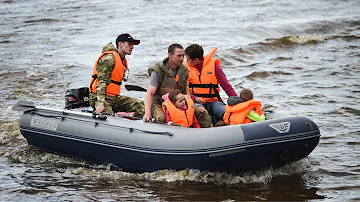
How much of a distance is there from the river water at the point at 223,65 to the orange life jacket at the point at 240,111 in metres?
Answer: 0.59

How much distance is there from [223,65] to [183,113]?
22.7 feet

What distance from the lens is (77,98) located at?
765 cm

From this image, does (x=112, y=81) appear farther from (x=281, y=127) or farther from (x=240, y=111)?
(x=281, y=127)

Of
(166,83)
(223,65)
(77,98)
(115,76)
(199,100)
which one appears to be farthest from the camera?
(223,65)

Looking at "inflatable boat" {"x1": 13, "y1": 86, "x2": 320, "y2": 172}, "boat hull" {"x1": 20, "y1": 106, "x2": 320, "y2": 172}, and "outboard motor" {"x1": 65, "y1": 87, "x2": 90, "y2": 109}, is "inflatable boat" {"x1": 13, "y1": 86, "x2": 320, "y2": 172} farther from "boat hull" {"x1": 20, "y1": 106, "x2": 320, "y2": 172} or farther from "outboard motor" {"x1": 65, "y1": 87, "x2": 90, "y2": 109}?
"outboard motor" {"x1": 65, "y1": 87, "x2": 90, "y2": 109}

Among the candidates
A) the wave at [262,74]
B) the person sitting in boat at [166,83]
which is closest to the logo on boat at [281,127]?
the person sitting in boat at [166,83]

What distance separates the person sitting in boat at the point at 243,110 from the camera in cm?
640

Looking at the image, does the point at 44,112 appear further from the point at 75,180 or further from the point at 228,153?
the point at 228,153

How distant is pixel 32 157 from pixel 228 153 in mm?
2633

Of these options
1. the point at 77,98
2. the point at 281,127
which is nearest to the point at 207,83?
the point at 281,127

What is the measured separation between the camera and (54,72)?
1202 centimetres

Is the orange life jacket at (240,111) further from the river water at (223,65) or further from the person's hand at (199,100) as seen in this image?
the river water at (223,65)

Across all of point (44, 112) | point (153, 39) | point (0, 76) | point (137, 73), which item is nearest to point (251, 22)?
point (153, 39)

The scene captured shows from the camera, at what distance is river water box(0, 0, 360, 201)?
20.7ft
